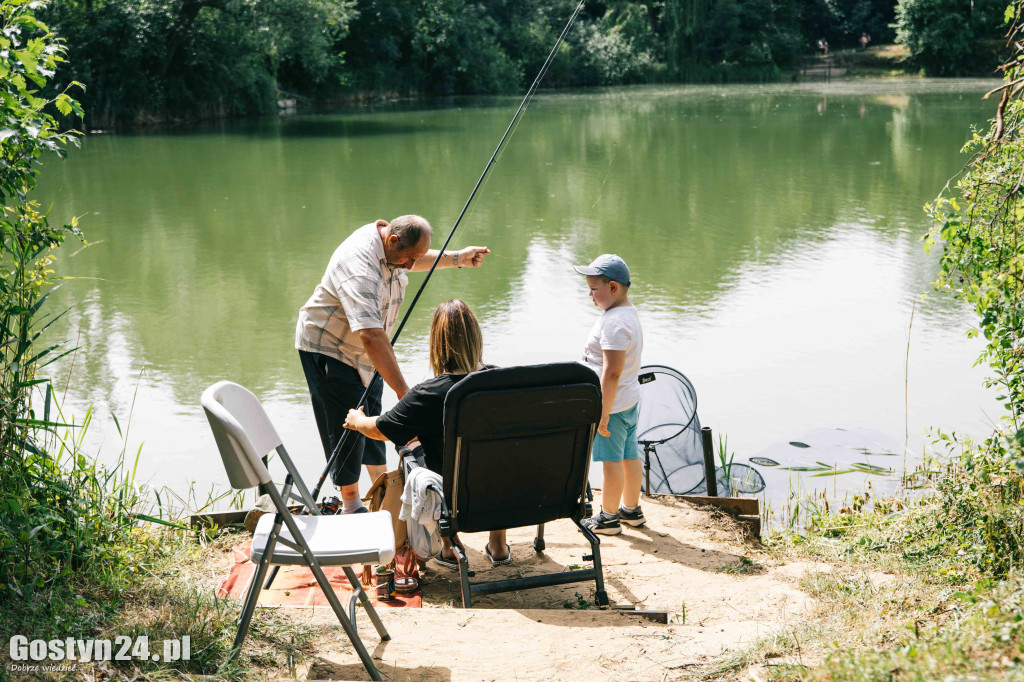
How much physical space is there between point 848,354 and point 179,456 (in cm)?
515

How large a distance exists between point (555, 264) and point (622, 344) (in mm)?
7236

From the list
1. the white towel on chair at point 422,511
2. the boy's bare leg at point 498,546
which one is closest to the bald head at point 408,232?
the white towel on chair at point 422,511

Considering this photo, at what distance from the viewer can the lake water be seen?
677 centimetres

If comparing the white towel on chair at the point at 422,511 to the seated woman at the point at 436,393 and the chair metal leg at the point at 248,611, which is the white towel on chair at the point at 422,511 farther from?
the chair metal leg at the point at 248,611

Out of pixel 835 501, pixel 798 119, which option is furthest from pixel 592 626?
pixel 798 119

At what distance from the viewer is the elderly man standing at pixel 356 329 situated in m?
3.89

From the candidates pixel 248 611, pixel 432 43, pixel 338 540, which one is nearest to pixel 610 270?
pixel 338 540

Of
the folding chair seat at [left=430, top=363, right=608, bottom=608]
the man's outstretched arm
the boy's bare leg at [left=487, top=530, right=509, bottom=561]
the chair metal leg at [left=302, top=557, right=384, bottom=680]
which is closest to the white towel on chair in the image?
the folding chair seat at [left=430, top=363, right=608, bottom=608]

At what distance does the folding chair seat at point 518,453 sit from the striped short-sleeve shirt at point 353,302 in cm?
88

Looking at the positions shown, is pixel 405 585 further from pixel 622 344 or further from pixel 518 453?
pixel 622 344

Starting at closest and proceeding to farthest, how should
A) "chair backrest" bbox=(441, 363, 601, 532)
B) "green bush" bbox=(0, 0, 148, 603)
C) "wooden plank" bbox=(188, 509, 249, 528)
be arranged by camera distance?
"green bush" bbox=(0, 0, 148, 603)
"chair backrest" bbox=(441, 363, 601, 532)
"wooden plank" bbox=(188, 509, 249, 528)

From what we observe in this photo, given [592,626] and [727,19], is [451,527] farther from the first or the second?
[727,19]

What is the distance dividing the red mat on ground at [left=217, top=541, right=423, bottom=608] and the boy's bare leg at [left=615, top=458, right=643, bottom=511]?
1.15 meters

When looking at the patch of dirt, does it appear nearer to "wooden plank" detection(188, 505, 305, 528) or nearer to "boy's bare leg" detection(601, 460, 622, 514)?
"boy's bare leg" detection(601, 460, 622, 514)
